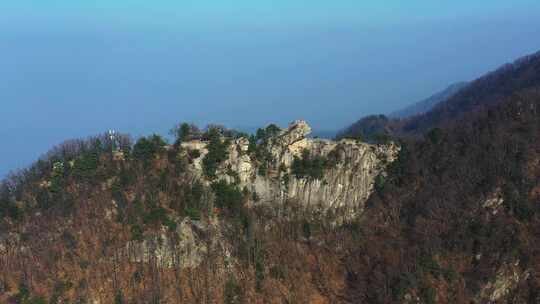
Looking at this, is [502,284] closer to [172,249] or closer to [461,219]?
[461,219]

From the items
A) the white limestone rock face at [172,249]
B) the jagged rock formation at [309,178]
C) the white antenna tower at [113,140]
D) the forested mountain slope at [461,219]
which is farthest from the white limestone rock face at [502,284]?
the white antenna tower at [113,140]

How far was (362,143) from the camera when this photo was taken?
62906mm

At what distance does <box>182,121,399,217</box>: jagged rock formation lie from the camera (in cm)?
6041

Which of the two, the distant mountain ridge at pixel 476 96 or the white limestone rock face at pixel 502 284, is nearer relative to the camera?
the white limestone rock face at pixel 502 284

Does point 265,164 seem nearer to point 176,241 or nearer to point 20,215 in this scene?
point 176,241

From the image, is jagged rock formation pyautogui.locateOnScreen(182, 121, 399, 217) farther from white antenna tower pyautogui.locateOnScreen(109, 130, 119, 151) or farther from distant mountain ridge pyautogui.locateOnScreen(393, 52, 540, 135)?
distant mountain ridge pyautogui.locateOnScreen(393, 52, 540, 135)

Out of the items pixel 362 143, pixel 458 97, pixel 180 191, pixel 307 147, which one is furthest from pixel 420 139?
pixel 458 97

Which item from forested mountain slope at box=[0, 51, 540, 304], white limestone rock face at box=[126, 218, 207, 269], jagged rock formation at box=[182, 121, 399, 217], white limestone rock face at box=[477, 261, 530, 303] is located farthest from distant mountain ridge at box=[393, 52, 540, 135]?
white limestone rock face at box=[126, 218, 207, 269]

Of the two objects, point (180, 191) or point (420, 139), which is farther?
point (420, 139)

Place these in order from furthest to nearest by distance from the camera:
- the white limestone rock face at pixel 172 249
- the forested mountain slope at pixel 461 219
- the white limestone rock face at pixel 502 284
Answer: the white limestone rock face at pixel 172 249
the forested mountain slope at pixel 461 219
the white limestone rock face at pixel 502 284

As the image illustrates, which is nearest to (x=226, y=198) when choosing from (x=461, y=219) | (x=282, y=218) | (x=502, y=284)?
(x=282, y=218)

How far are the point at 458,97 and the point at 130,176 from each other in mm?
101891

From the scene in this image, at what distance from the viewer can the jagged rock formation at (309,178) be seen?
60406mm

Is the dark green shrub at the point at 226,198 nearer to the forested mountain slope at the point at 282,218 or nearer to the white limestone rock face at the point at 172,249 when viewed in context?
the forested mountain slope at the point at 282,218
